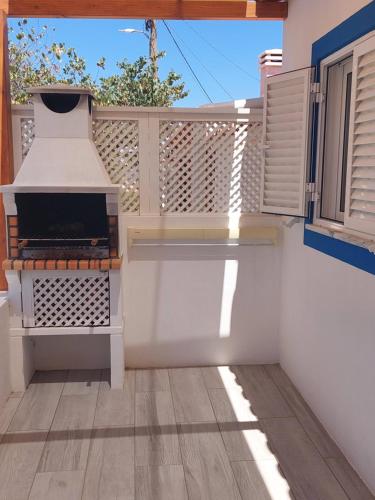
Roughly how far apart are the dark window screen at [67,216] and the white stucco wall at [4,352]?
1.85ft

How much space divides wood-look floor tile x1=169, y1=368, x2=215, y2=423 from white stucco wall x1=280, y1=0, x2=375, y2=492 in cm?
70

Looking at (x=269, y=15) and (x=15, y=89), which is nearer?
(x=269, y=15)

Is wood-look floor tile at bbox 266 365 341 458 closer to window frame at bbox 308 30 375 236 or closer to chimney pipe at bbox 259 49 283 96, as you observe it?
window frame at bbox 308 30 375 236

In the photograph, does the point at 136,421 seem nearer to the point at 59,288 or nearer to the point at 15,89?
the point at 59,288

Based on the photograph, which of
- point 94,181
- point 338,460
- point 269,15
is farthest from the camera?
point 269,15

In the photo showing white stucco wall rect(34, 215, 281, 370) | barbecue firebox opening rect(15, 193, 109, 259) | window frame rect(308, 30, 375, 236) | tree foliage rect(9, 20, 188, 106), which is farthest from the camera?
tree foliage rect(9, 20, 188, 106)

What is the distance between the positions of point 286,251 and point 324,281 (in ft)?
2.76

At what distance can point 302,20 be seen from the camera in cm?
328

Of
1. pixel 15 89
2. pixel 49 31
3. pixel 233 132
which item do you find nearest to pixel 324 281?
pixel 233 132

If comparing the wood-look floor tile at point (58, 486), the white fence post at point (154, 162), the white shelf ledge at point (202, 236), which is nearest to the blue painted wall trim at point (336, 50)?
the white shelf ledge at point (202, 236)

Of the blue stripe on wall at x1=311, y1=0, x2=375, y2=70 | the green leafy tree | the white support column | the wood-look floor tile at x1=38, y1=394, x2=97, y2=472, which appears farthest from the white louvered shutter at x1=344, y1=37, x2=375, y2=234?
the green leafy tree

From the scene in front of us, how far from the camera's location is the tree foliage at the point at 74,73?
33.8ft

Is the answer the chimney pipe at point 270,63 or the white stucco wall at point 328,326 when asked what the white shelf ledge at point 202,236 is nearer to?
the white stucco wall at point 328,326

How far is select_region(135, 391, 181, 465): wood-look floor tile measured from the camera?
8.66ft
